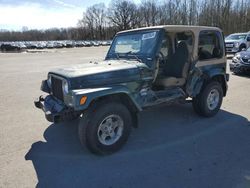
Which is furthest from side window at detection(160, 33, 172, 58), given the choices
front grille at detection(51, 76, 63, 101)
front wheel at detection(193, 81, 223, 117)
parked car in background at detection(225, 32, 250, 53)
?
parked car in background at detection(225, 32, 250, 53)

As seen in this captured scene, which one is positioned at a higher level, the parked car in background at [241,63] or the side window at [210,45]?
the side window at [210,45]

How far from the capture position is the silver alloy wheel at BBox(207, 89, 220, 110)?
5.47 m

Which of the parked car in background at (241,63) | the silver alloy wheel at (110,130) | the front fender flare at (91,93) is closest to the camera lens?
the front fender flare at (91,93)

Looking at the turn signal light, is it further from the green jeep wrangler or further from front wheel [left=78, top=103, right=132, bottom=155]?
front wheel [left=78, top=103, right=132, bottom=155]

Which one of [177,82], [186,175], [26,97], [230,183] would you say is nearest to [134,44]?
[177,82]

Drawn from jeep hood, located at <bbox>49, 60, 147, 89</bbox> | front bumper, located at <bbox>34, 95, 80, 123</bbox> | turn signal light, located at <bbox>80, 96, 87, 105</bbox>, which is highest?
jeep hood, located at <bbox>49, 60, 147, 89</bbox>

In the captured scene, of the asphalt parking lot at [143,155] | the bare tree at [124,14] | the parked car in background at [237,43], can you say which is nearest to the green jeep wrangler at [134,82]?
the asphalt parking lot at [143,155]

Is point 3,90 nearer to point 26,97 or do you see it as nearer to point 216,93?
point 26,97

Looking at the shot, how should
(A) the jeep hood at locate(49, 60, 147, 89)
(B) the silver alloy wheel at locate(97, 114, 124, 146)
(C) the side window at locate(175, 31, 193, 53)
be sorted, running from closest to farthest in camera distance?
(A) the jeep hood at locate(49, 60, 147, 89), (B) the silver alloy wheel at locate(97, 114, 124, 146), (C) the side window at locate(175, 31, 193, 53)

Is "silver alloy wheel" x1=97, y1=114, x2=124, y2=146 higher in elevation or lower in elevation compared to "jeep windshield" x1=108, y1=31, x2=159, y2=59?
lower

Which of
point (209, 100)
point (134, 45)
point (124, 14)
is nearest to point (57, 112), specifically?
point (134, 45)

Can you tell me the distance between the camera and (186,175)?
10.8 feet

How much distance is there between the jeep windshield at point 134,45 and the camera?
453cm

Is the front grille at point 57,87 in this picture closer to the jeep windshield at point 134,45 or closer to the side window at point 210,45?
the jeep windshield at point 134,45
